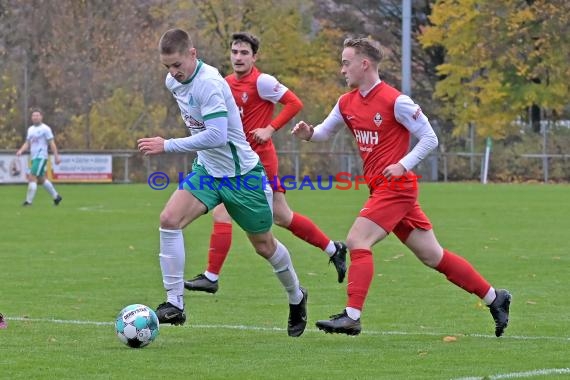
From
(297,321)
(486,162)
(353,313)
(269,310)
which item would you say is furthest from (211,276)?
→ (486,162)

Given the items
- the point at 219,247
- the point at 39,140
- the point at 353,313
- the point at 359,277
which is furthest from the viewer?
the point at 39,140

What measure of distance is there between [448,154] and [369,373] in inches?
1366

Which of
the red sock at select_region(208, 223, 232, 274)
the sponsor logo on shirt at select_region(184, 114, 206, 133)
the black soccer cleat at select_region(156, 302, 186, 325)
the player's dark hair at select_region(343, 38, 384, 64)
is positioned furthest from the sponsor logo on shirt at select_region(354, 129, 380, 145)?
the red sock at select_region(208, 223, 232, 274)

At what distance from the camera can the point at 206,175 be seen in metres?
8.45

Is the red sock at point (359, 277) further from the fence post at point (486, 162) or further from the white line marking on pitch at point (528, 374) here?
the fence post at point (486, 162)

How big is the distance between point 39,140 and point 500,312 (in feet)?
66.2

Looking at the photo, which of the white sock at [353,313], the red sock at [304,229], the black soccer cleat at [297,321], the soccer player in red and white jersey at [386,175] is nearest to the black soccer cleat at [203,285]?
the red sock at [304,229]

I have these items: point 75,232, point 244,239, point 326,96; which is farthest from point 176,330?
point 326,96

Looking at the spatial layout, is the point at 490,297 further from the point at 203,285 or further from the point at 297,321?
the point at 203,285

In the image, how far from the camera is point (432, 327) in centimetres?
893

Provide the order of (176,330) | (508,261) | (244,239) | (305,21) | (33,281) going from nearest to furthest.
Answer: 1. (176,330)
2. (33,281)
3. (508,261)
4. (244,239)
5. (305,21)

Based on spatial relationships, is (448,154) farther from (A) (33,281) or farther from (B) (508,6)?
(A) (33,281)

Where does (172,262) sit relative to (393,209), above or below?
below

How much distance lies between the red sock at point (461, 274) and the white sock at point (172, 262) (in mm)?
1685
